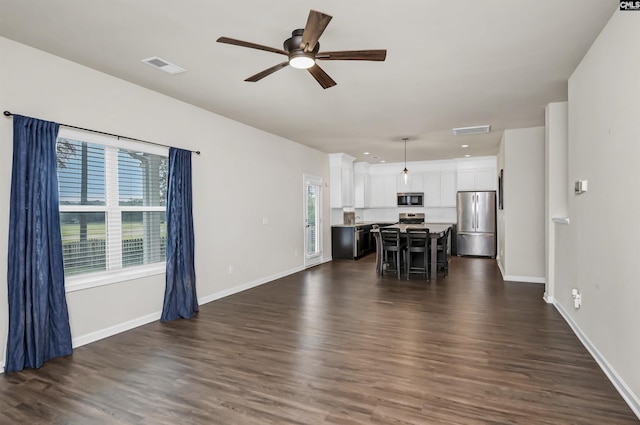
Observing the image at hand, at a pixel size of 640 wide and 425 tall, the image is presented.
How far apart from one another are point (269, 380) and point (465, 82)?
140 inches

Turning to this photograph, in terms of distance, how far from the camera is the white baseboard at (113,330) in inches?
138

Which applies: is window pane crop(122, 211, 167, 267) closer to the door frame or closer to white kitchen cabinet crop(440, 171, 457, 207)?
the door frame

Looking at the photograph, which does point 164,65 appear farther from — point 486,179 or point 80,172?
point 486,179

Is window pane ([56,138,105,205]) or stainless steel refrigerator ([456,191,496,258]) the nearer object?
window pane ([56,138,105,205])

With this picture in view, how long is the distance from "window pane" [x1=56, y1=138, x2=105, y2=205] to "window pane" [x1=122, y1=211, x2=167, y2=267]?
→ 0.43 metres

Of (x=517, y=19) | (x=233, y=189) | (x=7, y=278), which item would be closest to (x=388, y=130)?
(x=233, y=189)

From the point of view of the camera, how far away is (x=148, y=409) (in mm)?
2389

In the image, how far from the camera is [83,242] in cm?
362

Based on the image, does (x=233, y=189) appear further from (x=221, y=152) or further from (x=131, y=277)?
(x=131, y=277)

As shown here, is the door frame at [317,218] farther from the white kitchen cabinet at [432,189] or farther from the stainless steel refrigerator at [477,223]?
the stainless steel refrigerator at [477,223]

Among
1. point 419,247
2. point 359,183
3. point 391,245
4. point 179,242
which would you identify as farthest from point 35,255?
point 359,183

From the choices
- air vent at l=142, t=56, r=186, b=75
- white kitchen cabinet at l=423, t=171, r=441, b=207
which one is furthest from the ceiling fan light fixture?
white kitchen cabinet at l=423, t=171, r=441, b=207

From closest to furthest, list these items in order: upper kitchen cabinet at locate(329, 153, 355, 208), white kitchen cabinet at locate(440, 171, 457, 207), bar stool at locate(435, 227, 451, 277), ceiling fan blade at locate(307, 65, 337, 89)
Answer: ceiling fan blade at locate(307, 65, 337, 89) → bar stool at locate(435, 227, 451, 277) → upper kitchen cabinet at locate(329, 153, 355, 208) → white kitchen cabinet at locate(440, 171, 457, 207)

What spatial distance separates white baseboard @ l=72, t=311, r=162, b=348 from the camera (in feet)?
11.5
